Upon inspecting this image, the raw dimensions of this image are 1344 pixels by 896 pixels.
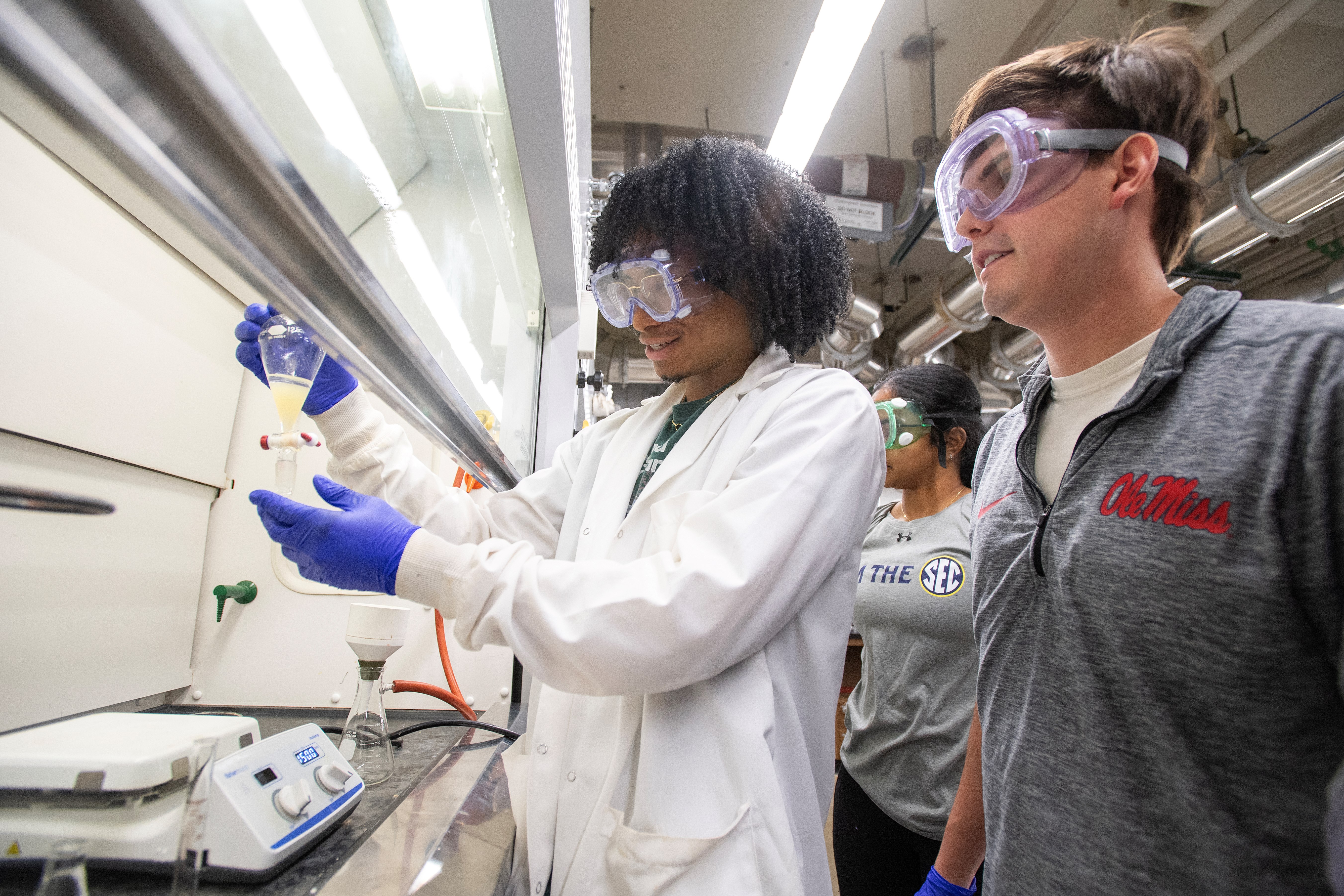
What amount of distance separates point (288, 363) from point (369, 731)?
31.1 inches

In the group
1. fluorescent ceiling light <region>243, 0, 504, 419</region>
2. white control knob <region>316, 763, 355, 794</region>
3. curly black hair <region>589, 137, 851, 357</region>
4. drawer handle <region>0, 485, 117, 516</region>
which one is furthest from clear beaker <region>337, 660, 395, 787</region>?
curly black hair <region>589, 137, 851, 357</region>

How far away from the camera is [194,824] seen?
1.71ft

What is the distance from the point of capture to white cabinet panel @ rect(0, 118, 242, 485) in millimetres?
1082

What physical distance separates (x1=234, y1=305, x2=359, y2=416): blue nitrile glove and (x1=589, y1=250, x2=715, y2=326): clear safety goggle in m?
0.49

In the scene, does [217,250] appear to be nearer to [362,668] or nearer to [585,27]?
[362,668]

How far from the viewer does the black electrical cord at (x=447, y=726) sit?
1424mm

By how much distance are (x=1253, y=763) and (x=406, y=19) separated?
4.94ft

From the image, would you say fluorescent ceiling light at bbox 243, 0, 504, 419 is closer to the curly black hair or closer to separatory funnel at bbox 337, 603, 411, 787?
the curly black hair

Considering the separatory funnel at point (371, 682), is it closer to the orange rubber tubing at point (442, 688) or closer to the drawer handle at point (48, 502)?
the orange rubber tubing at point (442, 688)

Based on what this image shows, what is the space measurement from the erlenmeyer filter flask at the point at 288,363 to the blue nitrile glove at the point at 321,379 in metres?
0.05

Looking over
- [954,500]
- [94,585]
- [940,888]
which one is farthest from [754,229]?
[94,585]

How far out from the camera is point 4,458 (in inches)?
41.5

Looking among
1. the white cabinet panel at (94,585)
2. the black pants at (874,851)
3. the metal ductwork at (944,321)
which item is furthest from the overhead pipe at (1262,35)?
the white cabinet panel at (94,585)

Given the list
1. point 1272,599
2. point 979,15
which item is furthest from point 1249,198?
point 1272,599
